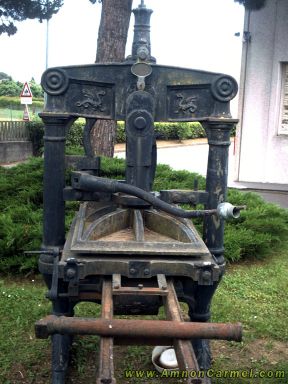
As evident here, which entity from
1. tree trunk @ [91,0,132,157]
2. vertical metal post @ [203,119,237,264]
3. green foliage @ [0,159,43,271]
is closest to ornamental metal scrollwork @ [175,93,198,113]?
vertical metal post @ [203,119,237,264]

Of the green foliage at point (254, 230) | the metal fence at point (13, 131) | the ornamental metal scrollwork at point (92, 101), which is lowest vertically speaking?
the green foliage at point (254, 230)

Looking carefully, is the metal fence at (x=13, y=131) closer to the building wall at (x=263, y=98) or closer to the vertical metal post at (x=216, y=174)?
the building wall at (x=263, y=98)

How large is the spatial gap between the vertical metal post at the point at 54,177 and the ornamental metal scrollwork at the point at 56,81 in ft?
0.46

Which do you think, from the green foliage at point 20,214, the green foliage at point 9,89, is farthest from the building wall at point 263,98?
the green foliage at point 9,89

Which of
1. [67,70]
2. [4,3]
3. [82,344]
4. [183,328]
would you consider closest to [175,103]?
[67,70]

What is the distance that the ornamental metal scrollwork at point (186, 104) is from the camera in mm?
3199

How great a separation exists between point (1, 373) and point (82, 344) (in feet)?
2.10

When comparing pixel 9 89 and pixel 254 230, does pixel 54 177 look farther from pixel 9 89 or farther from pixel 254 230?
pixel 9 89

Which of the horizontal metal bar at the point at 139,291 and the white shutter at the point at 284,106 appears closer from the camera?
the horizontal metal bar at the point at 139,291

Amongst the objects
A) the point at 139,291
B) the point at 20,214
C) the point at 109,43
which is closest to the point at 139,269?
the point at 139,291

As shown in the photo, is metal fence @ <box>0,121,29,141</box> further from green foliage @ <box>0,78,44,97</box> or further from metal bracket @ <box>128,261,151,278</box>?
green foliage @ <box>0,78,44,97</box>

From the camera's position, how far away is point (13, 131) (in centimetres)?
1806

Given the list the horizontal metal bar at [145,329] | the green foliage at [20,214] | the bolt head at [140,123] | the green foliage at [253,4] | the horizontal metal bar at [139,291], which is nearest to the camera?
the horizontal metal bar at [145,329]

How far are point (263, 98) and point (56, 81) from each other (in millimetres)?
9737
